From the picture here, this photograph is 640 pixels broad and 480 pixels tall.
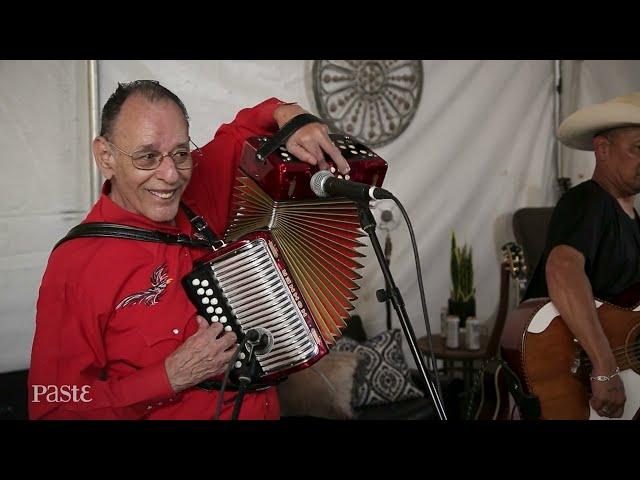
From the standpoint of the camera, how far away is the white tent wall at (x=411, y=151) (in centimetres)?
304

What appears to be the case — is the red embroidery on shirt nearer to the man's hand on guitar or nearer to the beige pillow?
the man's hand on guitar

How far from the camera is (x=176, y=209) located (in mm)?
1777

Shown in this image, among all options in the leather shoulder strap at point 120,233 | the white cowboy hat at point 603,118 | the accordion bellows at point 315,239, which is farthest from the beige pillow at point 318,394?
the leather shoulder strap at point 120,233

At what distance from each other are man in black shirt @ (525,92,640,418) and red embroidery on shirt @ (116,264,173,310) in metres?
1.46

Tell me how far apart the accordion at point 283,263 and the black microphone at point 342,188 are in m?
0.10

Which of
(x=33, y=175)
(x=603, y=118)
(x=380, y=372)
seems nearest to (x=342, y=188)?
(x=603, y=118)

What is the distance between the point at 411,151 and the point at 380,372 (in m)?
1.30

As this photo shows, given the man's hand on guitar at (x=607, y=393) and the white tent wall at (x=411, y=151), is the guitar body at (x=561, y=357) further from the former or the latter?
the white tent wall at (x=411, y=151)

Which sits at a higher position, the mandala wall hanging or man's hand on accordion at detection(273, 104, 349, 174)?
the mandala wall hanging

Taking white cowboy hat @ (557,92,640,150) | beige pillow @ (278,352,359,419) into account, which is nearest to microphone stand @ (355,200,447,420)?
white cowboy hat @ (557,92,640,150)

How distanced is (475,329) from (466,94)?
135cm

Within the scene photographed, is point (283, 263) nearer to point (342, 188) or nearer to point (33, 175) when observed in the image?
point (342, 188)

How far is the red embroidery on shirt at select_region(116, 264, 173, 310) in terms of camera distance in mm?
1697
